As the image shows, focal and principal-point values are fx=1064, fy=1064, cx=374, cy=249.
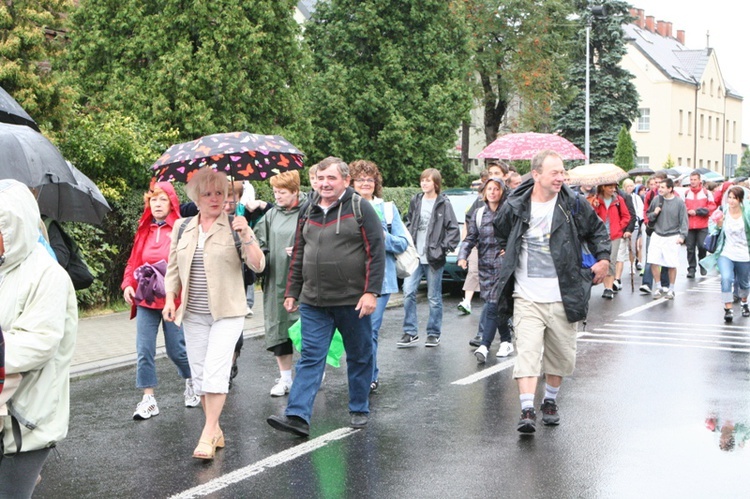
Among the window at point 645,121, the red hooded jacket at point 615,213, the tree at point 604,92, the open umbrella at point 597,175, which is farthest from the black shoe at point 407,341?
the window at point 645,121

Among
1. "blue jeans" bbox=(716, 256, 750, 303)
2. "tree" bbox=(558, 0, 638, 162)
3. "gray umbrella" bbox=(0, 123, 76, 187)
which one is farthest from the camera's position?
"tree" bbox=(558, 0, 638, 162)

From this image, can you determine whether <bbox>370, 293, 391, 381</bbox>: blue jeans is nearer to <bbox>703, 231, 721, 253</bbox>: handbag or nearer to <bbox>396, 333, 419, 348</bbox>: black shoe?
<bbox>396, 333, 419, 348</bbox>: black shoe

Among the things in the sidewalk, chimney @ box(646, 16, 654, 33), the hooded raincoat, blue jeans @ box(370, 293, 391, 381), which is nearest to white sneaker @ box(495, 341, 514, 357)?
blue jeans @ box(370, 293, 391, 381)

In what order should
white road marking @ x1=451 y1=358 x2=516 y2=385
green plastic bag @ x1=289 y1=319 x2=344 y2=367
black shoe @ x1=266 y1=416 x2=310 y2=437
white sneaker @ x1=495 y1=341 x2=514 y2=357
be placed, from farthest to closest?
white sneaker @ x1=495 y1=341 x2=514 y2=357 → white road marking @ x1=451 y1=358 x2=516 y2=385 → green plastic bag @ x1=289 y1=319 x2=344 y2=367 → black shoe @ x1=266 y1=416 x2=310 y2=437

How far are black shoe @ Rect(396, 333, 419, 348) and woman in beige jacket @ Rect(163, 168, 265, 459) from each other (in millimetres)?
4764

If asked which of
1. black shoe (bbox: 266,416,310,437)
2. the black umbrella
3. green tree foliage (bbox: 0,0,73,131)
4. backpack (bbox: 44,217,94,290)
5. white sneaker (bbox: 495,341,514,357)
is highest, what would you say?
green tree foliage (bbox: 0,0,73,131)

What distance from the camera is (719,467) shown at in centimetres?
646

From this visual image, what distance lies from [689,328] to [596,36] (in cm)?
4196

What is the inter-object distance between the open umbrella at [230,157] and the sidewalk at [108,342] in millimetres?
3722

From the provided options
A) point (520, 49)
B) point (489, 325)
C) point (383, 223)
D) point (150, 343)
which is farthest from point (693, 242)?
point (520, 49)

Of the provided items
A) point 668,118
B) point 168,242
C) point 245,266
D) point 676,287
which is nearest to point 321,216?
point 245,266

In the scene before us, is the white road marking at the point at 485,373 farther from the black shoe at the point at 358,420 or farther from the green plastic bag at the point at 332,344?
the black shoe at the point at 358,420

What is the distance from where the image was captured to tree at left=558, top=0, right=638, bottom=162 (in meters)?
52.8

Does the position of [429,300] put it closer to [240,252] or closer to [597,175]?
[240,252]
